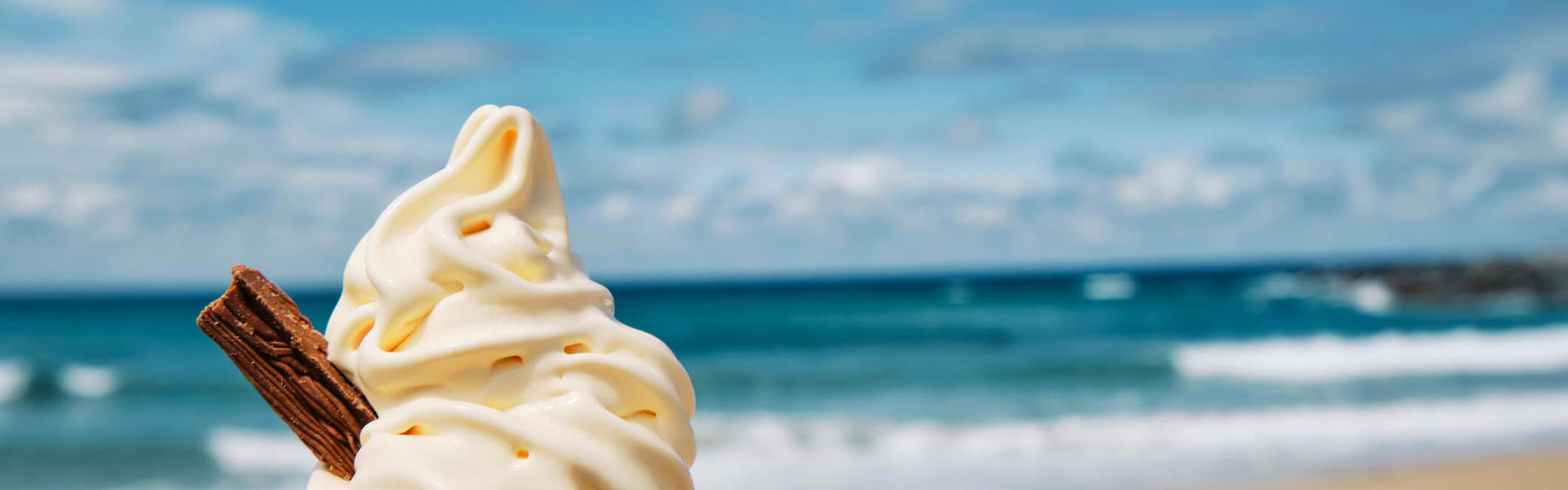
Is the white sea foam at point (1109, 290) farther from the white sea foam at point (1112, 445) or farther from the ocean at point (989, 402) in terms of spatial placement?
the white sea foam at point (1112, 445)

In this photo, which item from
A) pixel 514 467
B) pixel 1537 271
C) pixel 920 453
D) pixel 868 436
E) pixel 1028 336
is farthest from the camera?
pixel 1537 271

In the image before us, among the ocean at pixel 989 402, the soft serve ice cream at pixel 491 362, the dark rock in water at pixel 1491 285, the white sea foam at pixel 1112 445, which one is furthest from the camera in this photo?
the dark rock in water at pixel 1491 285

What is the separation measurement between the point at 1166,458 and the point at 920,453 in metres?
2.08

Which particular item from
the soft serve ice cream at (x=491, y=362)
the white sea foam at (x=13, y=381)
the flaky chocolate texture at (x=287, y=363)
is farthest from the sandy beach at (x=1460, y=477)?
the white sea foam at (x=13, y=381)

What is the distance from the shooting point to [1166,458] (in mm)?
8555

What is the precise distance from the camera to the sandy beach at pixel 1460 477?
23.3ft

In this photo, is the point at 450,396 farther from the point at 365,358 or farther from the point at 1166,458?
the point at 1166,458

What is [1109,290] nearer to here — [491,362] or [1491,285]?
[1491,285]

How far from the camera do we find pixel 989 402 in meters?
12.9

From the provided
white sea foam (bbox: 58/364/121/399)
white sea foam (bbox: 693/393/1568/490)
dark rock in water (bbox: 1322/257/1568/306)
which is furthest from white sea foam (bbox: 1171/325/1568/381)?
white sea foam (bbox: 58/364/121/399)

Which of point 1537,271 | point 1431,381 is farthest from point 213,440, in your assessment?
point 1537,271

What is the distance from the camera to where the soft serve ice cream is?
5.45 feet

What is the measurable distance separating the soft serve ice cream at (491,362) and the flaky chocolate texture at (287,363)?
0.03 m

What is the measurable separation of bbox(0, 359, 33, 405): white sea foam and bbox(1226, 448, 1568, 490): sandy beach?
1528 centimetres
